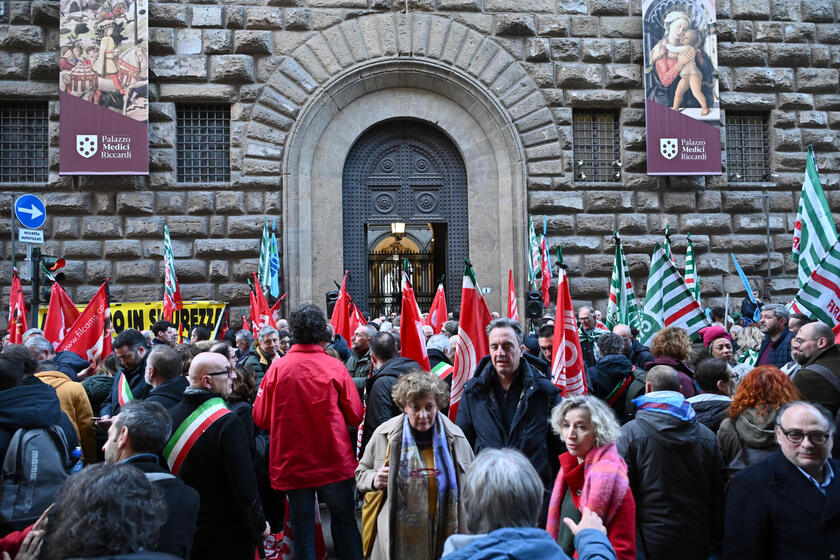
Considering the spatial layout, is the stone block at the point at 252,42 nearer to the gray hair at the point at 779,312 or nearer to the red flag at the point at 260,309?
the red flag at the point at 260,309

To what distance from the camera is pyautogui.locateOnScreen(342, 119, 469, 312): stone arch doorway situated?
48.5 feet

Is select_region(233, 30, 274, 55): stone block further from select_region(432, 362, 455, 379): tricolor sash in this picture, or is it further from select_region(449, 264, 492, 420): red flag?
select_region(449, 264, 492, 420): red flag

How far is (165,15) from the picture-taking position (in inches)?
532

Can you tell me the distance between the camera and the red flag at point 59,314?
906 cm

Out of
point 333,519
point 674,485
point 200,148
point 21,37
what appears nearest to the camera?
point 674,485

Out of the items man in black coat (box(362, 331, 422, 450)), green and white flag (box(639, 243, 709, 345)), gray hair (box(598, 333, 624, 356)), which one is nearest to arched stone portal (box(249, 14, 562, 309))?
green and white flag (box(639, 243, 709, 345))

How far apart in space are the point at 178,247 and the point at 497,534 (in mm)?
12021

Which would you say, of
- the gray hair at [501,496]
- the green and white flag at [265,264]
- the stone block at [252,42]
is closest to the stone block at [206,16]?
the stone block at [252,42]

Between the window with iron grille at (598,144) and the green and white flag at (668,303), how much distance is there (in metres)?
6.81

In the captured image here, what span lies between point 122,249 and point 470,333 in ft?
30.6

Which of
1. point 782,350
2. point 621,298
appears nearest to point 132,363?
point 782,350

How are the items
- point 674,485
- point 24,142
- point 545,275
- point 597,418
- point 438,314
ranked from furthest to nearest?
1. point 24,142
2. point 545,275
3. point 438,314
4. point 674,485
5. point 597,418

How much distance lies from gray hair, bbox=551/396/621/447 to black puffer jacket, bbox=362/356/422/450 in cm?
187

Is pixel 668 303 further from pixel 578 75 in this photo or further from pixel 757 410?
pixel 578 75
